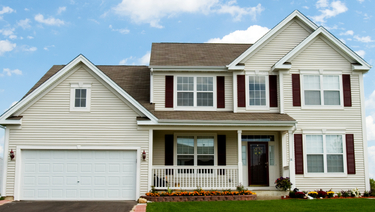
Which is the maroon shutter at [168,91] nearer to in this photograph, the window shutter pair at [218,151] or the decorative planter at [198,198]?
the window shutter pair at [218,151]

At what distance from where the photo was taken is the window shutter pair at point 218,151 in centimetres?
1730

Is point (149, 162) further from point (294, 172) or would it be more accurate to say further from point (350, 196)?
point (350, 196)

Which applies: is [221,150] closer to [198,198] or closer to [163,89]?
[198,198]

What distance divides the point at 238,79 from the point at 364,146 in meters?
6.43

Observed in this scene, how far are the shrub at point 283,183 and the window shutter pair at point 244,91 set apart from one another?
3466 millimetres

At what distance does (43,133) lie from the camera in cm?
1579

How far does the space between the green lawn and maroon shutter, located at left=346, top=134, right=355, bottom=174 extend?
2.48 meters

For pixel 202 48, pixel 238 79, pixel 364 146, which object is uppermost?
pixel 202 48

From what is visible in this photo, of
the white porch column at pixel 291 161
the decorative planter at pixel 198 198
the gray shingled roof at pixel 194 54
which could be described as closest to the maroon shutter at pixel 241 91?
the gray shingled roof at pixel 194 54

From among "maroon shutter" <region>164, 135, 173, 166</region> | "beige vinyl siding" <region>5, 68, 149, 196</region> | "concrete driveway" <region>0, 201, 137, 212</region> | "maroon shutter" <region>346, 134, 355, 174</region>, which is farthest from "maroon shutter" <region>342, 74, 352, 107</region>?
"concrete driveway" <region>0, 201, 137, 212</region>

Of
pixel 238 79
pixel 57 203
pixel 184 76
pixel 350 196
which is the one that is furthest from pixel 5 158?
pixel 350 196

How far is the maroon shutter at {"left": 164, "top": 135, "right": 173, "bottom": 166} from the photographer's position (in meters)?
17.3

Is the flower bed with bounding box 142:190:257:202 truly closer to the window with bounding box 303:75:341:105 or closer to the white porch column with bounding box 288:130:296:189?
the white porch column with bounding box 288:130:296:189

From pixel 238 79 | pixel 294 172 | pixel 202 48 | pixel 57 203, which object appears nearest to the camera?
pixel 57 203
